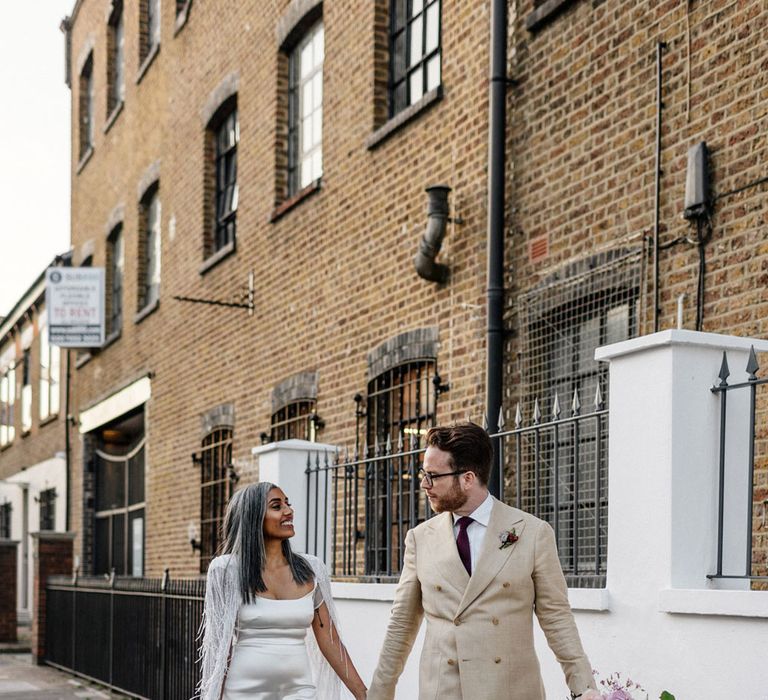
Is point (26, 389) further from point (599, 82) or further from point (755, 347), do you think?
point (755, 347)

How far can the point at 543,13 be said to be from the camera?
9055 mm

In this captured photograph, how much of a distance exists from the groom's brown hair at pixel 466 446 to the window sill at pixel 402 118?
6086mm

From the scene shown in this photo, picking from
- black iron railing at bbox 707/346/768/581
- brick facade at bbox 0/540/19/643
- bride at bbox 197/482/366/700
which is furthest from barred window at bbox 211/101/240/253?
black iron railing at bbox 707/346/768/581

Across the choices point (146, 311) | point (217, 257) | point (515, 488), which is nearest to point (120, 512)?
point (146, 311)

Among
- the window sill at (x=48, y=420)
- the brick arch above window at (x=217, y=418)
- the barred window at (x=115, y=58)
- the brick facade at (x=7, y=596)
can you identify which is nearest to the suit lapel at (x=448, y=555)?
the brick arch above window at (x=217, y=418)

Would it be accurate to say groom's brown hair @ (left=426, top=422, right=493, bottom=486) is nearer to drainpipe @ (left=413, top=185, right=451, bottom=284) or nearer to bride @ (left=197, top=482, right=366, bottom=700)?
bride @ (left=197, top=482, right=366, bottom=700)

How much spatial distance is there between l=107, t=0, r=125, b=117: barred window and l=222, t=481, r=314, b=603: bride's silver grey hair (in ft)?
54.4

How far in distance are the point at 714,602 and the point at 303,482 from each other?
503 cm

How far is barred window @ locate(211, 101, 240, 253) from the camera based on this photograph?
608 inches

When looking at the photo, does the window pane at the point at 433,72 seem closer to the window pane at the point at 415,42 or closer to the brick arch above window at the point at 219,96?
the window pane at the point at 415,42

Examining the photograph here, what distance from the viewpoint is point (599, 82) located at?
851 centimetres

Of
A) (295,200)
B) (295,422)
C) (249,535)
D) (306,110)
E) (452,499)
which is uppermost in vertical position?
(306,110)

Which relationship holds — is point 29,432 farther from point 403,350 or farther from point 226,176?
point 403,350

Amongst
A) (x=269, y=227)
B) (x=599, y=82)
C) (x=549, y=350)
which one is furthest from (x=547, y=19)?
(x=269, y=227)
